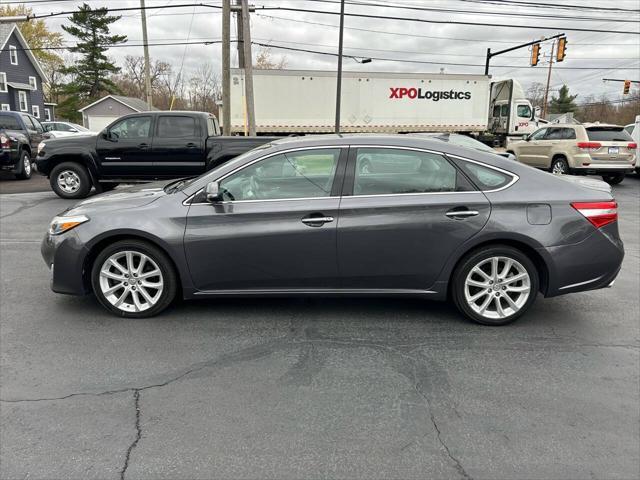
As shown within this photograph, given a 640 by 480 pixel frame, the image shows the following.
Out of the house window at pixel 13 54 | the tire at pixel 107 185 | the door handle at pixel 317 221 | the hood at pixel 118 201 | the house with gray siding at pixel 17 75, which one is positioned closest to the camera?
the door handle at pixel 317 221

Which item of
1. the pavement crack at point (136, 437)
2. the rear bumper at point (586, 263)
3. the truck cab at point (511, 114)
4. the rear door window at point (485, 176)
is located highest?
the truck cab at point (511, 114)

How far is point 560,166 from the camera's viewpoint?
51.6ft

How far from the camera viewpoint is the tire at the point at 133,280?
430 cm

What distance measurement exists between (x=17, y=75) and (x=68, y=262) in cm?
4602

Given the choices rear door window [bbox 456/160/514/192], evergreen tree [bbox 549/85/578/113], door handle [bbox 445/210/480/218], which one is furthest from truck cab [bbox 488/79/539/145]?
evergreen tree [bbox 549/85/578/113]

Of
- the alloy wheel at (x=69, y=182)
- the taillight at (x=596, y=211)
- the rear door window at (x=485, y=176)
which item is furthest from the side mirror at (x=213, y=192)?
the alloy wheel at (x=69, y=182)

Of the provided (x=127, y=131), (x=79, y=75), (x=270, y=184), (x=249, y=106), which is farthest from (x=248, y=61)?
(x=79, y=75)

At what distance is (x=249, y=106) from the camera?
18.2 metres

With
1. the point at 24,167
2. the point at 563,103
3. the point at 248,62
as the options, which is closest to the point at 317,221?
the point at 24,167

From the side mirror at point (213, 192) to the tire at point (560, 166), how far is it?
46.4ft

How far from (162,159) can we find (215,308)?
687 centimetres

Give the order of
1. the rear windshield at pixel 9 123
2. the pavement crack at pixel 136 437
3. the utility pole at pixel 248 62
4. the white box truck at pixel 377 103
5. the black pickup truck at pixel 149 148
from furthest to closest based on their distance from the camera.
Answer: the white box truck at pixel 377 103, the utility pole at pixel 248 62, the rear windshield at pixel 9 123, the black pickup truck at pixel 149 148, the pavement crack at pixel 136 437

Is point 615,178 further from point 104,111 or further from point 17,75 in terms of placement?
point 104,111

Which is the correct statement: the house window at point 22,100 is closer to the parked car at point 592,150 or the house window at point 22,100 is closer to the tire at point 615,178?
the parked car at point 592,150
